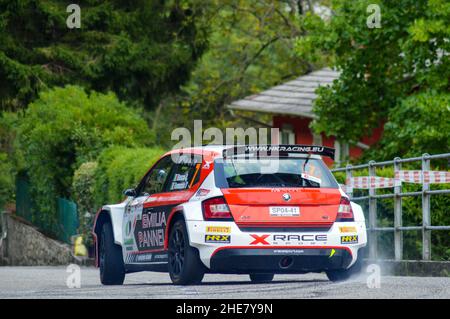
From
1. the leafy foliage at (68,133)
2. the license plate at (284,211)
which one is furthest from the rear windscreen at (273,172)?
the leafy foliage at (68,133)

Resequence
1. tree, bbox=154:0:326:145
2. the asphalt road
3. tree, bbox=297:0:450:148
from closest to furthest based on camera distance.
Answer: the asphalt road → tree, bbox=297:0:450:148 → tree, bbox=154:0:326:145

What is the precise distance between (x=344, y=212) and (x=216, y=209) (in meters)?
1.47

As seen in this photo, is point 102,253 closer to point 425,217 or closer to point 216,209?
point 216,209

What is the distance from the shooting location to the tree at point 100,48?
37469 millimetres

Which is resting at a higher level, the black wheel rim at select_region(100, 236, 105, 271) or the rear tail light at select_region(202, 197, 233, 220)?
the rear tail light at select_region(202, 197, 233, 220)

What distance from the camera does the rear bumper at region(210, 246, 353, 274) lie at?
13.9m

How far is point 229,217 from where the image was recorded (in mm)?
14008

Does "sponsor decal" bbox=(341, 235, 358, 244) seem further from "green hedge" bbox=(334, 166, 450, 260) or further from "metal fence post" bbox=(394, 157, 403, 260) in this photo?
"metal fence post" bbox=(394, 157, 403, 260)

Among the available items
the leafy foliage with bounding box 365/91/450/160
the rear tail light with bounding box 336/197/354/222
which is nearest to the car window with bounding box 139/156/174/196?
the rear tail light with bounding box 336/197/354/222

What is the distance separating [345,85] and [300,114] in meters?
5.57

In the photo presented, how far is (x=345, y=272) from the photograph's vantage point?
48.6 feet

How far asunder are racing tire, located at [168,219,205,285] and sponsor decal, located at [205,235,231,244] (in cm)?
21
